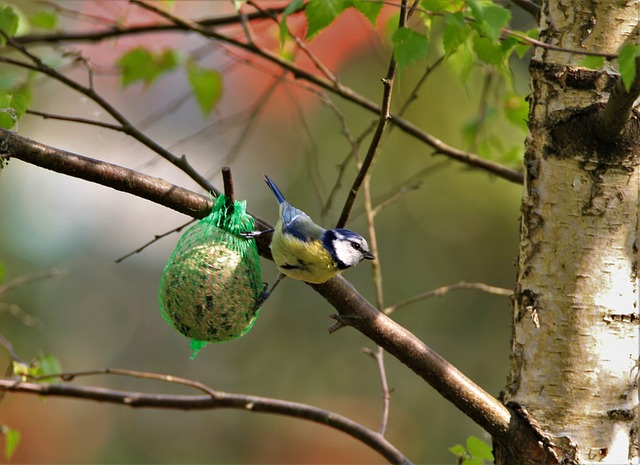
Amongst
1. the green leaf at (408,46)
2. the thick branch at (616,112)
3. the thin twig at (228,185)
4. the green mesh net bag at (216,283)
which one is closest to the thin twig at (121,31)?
the green mesh net bag at (216,283)

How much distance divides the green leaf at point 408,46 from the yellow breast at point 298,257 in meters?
0.72

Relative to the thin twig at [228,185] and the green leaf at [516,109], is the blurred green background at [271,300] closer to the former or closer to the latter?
the green leaf at [516,109]

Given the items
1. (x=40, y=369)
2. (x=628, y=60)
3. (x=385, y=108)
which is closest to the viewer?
(x=628, y=60)

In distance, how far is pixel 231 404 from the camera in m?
2.06

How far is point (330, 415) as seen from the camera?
198cm

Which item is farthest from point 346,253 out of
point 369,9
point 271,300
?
point 271,300

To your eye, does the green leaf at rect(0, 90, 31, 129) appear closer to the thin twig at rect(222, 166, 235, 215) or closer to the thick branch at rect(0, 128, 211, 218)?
the thick branch at rect(0, 128, 211, 218)

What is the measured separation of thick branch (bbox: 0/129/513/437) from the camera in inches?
63.7

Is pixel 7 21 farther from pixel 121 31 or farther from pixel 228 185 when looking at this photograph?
pixel 228 185

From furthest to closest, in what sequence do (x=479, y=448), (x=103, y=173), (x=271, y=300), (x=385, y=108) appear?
(x=271, y=300)
(x=479, y=448)
(x=103, y=173)
(x=385, y=108)

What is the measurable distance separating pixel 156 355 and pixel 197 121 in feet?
10.7

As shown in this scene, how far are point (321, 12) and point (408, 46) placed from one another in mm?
200

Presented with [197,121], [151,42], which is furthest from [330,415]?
[197,121]

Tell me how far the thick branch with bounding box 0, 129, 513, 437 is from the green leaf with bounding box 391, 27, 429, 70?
23.6 inches
